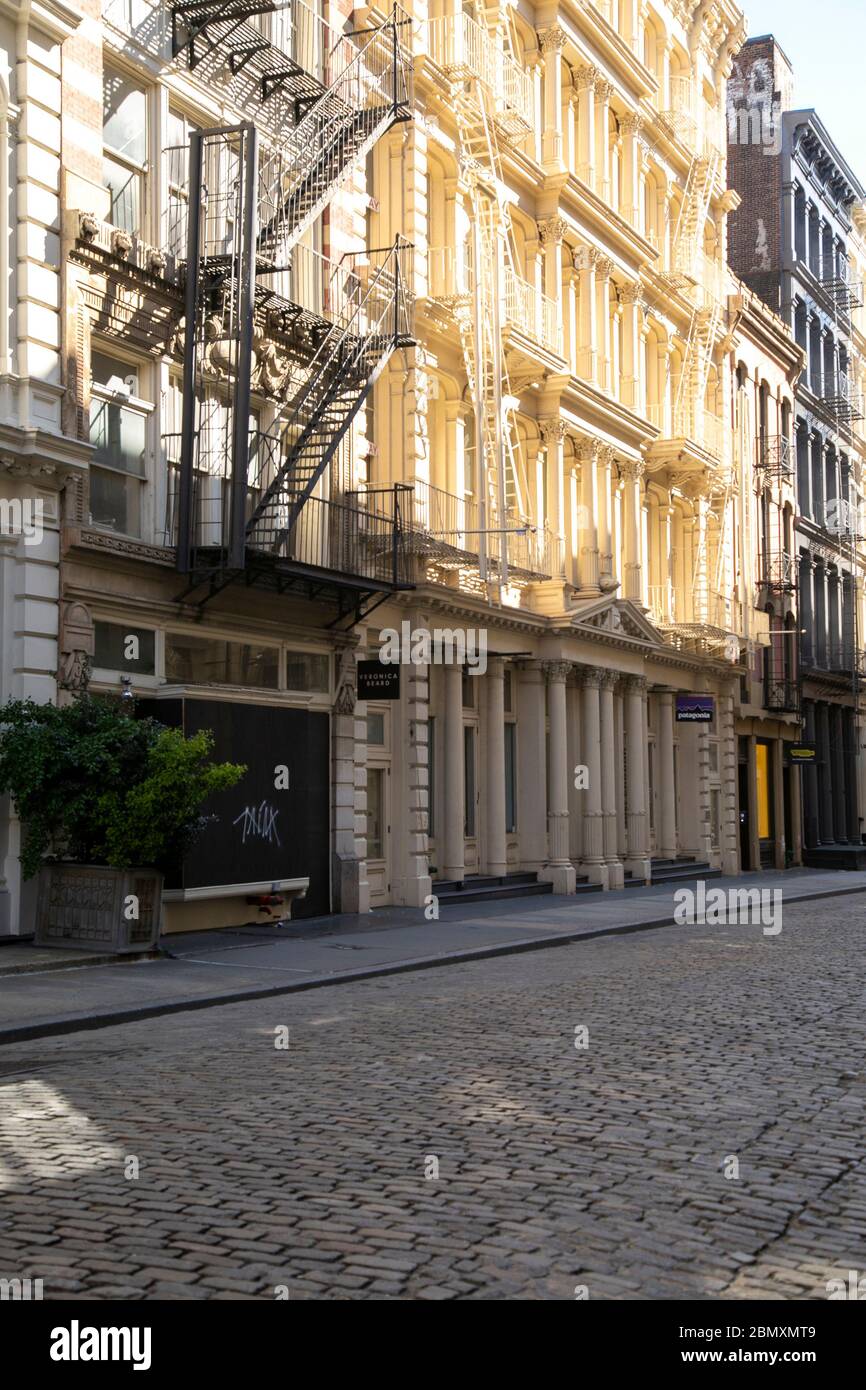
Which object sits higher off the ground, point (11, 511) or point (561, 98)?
point (561, 98)

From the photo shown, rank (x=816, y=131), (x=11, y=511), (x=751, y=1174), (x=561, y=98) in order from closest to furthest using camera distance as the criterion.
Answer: (x=751, y=1174) → (x=11, y=511) → (x=561, y=98) → (x=816, y=131)

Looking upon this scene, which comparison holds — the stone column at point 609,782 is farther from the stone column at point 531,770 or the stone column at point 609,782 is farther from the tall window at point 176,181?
the tall window at point 176,181

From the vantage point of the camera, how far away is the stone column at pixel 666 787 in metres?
38.5

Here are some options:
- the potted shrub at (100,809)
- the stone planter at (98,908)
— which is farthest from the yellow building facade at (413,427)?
the stone planter at (98,908)

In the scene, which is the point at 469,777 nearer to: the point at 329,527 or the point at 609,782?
the point at 609,782

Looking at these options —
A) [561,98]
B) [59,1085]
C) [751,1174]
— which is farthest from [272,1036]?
[561,98]

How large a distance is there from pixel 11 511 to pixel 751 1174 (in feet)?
41.2

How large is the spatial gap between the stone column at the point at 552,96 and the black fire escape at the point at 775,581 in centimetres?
1641

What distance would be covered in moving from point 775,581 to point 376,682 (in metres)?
25.6

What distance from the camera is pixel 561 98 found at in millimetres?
33875

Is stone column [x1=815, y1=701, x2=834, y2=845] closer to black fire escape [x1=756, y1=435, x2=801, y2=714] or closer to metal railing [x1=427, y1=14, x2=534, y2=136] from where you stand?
black fire escape [x1=756, y1=435, x2=801, y2=714]

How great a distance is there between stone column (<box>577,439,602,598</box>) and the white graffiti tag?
14.3 metres

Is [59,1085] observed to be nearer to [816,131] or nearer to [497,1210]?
[497,1210]

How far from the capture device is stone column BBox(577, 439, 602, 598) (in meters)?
33.6
